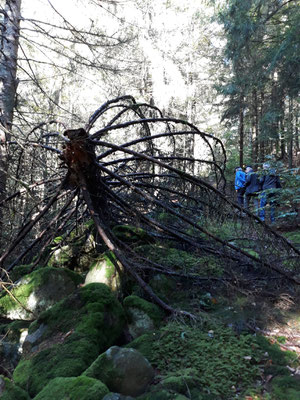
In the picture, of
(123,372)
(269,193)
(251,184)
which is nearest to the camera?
(123,372)

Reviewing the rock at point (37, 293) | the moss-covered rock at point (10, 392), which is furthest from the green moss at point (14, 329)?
the moss-covered rock at point (10, 392)

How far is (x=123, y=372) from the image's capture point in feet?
7.91

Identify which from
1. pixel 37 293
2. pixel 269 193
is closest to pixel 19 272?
pixel 37 293

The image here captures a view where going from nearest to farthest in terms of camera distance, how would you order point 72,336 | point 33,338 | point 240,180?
1. point 72,336
2. point 33,338
3. point 240,180

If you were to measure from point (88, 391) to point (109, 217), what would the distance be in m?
3.11

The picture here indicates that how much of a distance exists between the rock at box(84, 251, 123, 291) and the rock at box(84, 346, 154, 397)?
1.60 meters

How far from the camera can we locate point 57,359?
2748 millimetres

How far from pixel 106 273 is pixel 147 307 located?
0.97 m

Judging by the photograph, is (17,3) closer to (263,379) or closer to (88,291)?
(88,291)

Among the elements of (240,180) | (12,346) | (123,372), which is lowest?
(12,346)

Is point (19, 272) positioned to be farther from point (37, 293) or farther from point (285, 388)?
point (285, 388)

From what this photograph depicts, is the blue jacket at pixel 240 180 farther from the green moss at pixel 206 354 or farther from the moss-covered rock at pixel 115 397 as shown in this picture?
the moss-covered rock at pixel 115 397

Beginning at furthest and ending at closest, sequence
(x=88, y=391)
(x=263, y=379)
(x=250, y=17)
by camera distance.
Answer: (x=250, y=17)
(x=263, y=379)
(x=88, y=391)

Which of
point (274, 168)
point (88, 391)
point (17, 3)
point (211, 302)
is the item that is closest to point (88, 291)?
point (88, 391)
